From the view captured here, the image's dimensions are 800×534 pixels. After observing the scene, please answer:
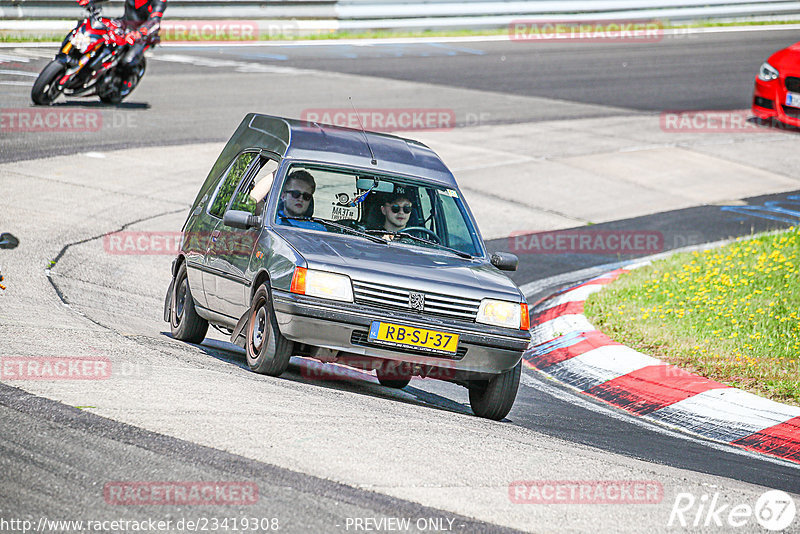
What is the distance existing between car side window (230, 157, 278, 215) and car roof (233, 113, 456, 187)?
13cm

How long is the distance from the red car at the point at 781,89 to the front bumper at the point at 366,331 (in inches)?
499

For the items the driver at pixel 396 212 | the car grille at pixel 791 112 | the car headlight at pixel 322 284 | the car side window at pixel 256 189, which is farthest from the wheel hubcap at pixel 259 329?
the car grille at pixel 791 112

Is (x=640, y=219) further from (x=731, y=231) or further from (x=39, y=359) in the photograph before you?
(x=39, y=359)

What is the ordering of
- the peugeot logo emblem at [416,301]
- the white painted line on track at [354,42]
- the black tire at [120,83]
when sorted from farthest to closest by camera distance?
the white painted line on track at [354,42] < the black tire at [120,83] < the peugeot logo emblem at [416,301]

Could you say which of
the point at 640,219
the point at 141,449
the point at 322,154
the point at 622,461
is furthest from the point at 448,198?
the point at 640,219

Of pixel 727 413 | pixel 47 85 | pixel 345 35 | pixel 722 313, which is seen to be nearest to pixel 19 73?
pixel 47 85

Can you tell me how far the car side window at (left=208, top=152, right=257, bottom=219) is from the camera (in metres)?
8.28

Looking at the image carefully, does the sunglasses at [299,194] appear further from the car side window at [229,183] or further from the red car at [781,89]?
the red car at [781,89]

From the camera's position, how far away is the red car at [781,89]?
58.4 feet

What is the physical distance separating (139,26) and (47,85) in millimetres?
1933

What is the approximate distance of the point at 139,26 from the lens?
57.0ft

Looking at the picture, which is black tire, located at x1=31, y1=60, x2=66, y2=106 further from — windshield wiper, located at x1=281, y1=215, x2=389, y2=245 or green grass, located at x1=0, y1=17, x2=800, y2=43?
windshield wiper, located at x1=281, y1=215, x2=389, y2=245

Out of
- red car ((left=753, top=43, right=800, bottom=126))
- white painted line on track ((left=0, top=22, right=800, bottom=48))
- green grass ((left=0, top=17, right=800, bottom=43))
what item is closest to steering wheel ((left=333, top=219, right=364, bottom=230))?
red car ((left=753, top=43, right=800, bottom=126))

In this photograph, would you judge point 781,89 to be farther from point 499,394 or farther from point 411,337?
point 411,337
